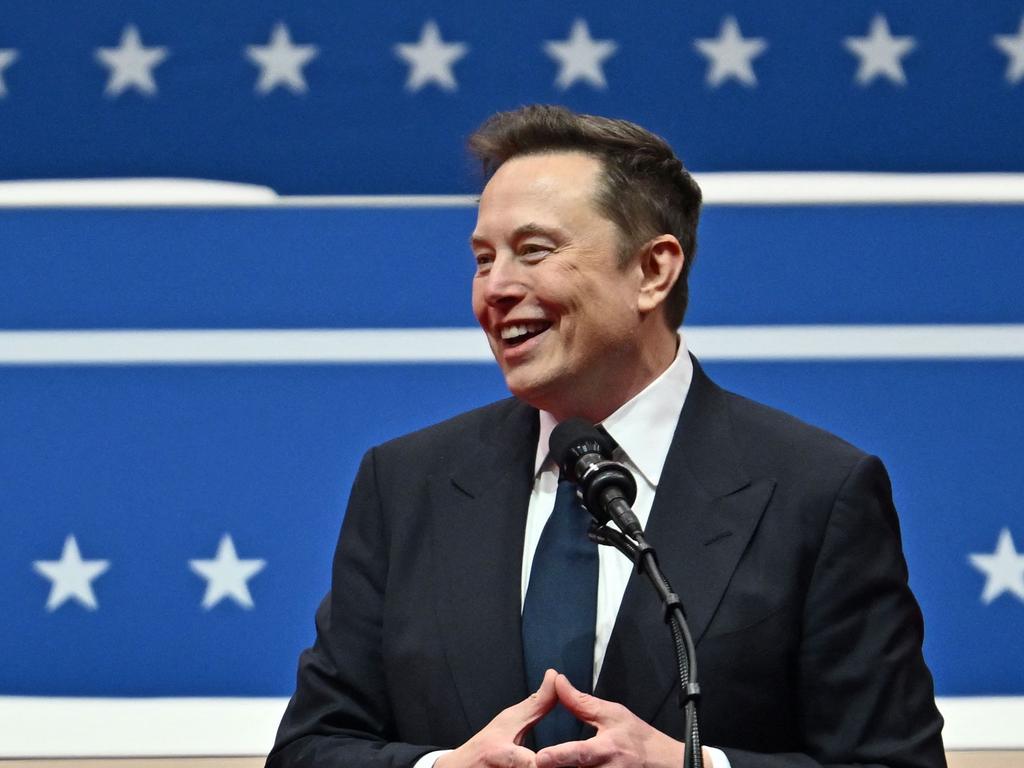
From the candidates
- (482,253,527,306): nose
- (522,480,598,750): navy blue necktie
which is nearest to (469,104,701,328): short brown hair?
(482,253,527,306): nose

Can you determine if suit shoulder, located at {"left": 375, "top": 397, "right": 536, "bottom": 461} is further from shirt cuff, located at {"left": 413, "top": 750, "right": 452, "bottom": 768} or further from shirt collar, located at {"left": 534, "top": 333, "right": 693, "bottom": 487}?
shirt cuff, located at {"left": 413, "top": 750, "right": 452, "bottom": 768}

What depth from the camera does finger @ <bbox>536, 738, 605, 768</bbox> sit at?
1504 millimetres

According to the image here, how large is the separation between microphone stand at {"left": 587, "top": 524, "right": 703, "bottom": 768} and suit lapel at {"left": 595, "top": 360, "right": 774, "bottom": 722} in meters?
0.22

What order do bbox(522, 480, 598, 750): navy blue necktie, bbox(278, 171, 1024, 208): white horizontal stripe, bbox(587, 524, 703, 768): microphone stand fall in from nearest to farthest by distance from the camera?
bbox(587, 524, 703, 768): microphone stand, bbox(522, 480, 598, 750): navy blue necktie, bbox(278, 171, 1024, 208): white horizontal stripe

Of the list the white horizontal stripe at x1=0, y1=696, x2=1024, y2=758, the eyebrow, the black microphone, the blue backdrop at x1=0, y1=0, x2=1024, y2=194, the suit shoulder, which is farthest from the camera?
the blue backdrop at x1=0, y1=0, x2=1024, y2=194

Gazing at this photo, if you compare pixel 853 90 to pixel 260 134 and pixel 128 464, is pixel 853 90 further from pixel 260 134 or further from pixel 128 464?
pixel 128 464

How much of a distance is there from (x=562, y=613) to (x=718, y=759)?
9.8 inches

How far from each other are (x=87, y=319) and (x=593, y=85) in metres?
1.02

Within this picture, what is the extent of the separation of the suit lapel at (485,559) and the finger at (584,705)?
155 mm

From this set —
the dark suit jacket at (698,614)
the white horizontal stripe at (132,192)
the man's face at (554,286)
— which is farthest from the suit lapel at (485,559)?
the white horizontal stripe at (132,192)

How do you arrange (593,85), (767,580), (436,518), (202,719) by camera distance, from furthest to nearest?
(593,85) < (202,719) < (436,518) < (767,580)

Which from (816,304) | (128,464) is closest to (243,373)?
(128,464)

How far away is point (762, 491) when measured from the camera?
5.81 feet

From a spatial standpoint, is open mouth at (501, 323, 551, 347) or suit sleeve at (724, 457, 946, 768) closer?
suit sleeve at (724, 457, 946, 768)
